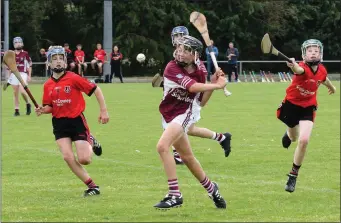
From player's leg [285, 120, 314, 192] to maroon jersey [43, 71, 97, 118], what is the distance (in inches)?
98.2

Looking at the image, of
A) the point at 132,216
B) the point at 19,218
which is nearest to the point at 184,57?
the point at 132,216

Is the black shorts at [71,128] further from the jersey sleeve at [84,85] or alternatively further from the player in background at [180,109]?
the player in background at [180,109]

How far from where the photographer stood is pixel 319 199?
33.2 feet

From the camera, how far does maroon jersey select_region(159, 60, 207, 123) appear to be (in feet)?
31.0

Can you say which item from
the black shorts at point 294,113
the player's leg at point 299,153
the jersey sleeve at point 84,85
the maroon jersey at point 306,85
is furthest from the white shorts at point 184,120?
the black shorts at point 294,113

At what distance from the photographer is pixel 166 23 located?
55.1 meters

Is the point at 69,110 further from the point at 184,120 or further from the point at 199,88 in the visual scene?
the point at 199,88

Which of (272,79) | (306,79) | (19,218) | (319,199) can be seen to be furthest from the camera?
(272,79)

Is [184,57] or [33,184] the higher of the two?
[184,57]

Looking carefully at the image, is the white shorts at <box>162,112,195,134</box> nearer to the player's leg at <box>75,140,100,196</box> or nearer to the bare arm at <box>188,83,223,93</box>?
the bare arm at <box>188,83,223,93</box>

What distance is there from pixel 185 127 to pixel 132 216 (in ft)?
3.65

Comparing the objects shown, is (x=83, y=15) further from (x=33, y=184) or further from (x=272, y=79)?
(x=33, y=184)

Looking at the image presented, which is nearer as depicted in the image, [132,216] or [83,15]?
[132,216]

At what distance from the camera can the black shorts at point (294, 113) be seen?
11.3 metres
